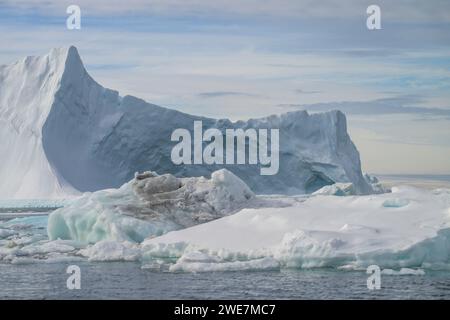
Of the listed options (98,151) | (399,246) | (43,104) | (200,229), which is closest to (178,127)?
(98,151)

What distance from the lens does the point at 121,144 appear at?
27.7 metres

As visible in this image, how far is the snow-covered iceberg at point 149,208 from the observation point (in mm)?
14993

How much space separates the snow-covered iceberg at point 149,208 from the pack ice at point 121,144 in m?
11.0

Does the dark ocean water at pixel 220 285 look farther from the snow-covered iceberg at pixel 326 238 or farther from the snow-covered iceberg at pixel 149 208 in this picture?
the snow-covered iceberg at pixel 149 208

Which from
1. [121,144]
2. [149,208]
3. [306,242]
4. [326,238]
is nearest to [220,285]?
[306,242]

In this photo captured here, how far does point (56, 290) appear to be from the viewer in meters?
10.9

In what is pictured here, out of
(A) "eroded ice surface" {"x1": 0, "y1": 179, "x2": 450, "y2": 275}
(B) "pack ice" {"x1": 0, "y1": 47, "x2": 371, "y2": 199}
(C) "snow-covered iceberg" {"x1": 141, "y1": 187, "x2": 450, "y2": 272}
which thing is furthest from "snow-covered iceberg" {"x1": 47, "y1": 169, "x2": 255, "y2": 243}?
(B) "pack ice" {"x1": 0, "y1": 47, "x2": 371, "y2": 199}

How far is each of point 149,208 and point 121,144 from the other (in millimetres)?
12408

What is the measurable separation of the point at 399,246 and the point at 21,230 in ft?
32.6

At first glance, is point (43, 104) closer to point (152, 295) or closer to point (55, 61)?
point (55, 61)

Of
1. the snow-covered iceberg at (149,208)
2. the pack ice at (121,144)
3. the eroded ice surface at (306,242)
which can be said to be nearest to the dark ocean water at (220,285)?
the eroded ice surface at (306,242)

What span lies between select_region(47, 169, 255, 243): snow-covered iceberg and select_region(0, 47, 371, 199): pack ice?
35.9ft

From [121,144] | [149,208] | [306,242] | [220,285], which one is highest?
[121,144]

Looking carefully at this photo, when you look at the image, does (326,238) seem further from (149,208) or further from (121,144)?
(121,144)
